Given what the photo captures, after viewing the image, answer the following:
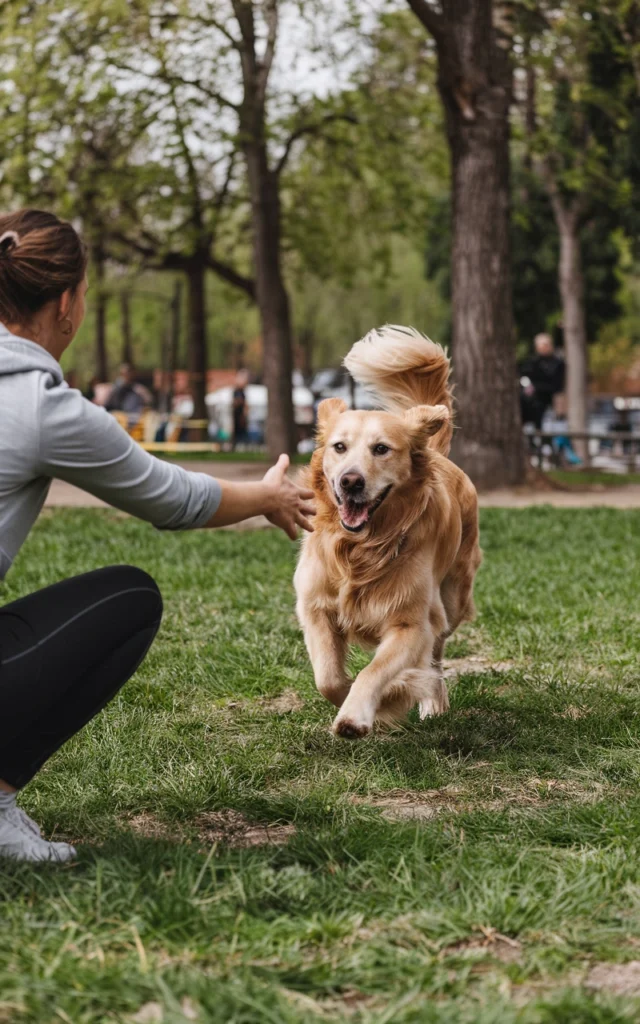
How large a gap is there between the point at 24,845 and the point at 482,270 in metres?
11.2

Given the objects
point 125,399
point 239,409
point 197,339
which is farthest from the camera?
point 239,409

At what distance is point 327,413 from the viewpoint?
15.6ft

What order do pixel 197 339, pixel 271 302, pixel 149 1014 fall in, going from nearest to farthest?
pixel 149 1014
pixel 271 302
pixel 197 339

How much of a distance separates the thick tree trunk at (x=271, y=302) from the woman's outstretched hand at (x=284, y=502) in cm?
1544

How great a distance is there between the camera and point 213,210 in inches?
938

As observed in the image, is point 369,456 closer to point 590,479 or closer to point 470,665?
point 470,665

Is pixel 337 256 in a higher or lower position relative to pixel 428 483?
higher

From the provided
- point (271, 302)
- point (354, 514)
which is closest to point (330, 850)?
point (354, 514)

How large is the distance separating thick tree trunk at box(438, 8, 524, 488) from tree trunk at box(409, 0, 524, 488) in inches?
0.4

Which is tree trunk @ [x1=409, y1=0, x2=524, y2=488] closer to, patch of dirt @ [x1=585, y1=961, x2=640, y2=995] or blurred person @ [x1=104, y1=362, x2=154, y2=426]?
patch of dirt @ [x1=585, y1=961, x2=640, y2=995]

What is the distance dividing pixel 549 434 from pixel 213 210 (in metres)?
9.14

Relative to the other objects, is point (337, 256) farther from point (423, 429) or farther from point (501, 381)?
point (423, 429)

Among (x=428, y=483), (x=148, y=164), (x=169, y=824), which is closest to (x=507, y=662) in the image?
(x=428, y=483)

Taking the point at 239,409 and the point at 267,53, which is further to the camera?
the point at 239,409
